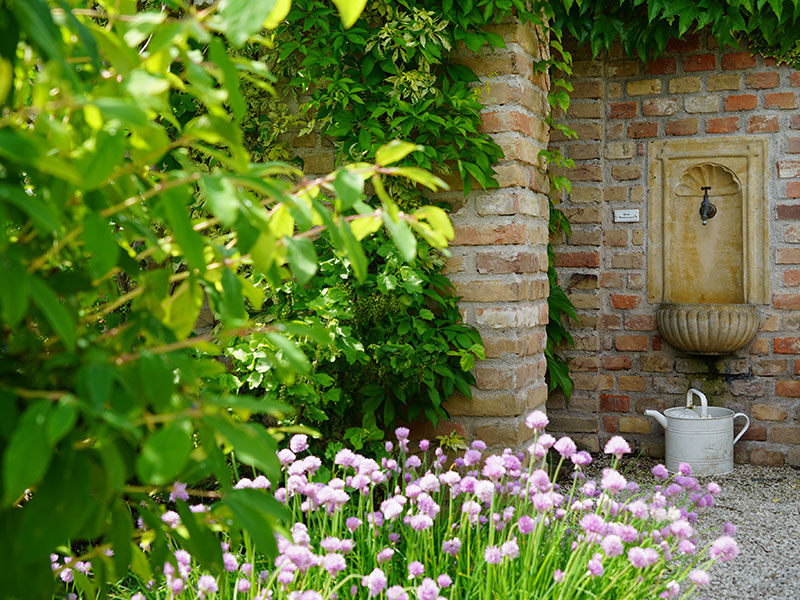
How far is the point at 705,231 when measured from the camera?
395 cm

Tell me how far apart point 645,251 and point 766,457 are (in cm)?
118

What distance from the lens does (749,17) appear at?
3525mm

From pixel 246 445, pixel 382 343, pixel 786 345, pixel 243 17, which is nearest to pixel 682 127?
pixel 786 345

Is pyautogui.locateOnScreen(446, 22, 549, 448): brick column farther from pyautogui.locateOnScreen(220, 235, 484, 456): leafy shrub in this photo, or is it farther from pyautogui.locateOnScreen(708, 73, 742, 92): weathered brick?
pyautogui.locateOnScreen(708, 73, 742, 92): weathered brick

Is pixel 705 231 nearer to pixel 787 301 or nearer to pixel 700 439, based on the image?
pixel 787 301

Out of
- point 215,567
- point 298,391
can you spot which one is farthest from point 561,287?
point 215,567

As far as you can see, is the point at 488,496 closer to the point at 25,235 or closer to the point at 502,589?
the point at 502,589

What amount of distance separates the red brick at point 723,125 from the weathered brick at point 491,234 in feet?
6.35

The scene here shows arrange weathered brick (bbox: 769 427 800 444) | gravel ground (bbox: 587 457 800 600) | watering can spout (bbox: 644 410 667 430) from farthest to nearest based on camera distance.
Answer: weathered brick (bbox: 769 427 800 444)
watering can spout (bbox: 644 410 667 430)
gravel ground (bbox: 587 457 800 600)

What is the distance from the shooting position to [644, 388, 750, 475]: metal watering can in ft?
11.7

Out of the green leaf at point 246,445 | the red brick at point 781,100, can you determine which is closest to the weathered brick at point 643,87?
the red brick at point 781,100

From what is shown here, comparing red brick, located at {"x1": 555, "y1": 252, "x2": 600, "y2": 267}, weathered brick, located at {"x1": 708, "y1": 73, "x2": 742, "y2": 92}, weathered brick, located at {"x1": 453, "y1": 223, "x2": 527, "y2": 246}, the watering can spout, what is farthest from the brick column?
weathered brick, located at {"x1": 708, "y1": 73, "x2": 742, "y2": 92}

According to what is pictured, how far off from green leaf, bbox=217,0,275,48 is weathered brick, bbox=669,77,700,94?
3.74 metres

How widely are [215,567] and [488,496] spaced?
29.3 inches
